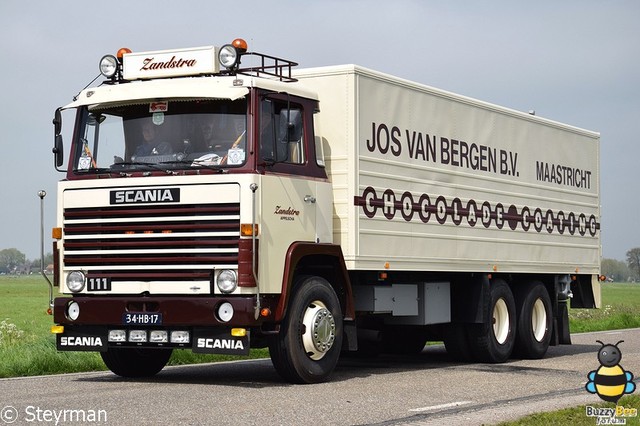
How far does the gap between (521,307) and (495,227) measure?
4.94 ft

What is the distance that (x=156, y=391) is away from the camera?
12.2m

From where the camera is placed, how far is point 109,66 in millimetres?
13828

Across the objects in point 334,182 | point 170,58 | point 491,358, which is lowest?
point 491,358

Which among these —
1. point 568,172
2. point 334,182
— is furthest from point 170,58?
point 568,172

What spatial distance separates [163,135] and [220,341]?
235cm

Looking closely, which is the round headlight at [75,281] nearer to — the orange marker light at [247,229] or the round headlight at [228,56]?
the orange marker light at [247,229]

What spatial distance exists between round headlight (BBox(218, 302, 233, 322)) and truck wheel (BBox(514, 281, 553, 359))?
6.95 m

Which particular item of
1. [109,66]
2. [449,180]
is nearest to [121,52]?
[109,66]

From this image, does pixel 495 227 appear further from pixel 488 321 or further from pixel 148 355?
pixel 148 355

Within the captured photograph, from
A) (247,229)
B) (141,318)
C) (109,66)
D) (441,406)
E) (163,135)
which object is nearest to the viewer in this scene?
(441,406)

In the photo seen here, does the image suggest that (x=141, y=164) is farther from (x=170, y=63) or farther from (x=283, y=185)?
(x=283, y=185)

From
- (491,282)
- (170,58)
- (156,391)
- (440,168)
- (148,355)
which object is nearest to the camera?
(156,391)

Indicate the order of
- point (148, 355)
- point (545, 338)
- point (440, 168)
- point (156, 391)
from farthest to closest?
point (545, 338) → point (440, 168) → point (148, 355) → point (156, 391)

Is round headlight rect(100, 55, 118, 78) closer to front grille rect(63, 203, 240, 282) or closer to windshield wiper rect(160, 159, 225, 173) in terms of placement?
windshield wiper rect(160, 159, 225, 173)
